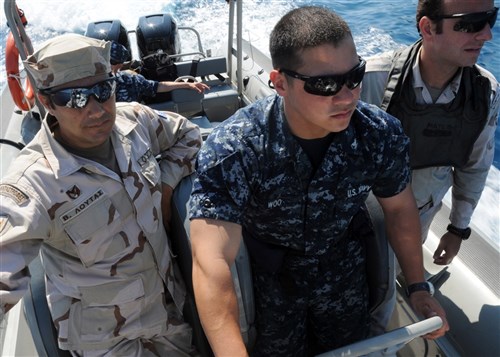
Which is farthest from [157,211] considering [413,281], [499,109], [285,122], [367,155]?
[499,109]

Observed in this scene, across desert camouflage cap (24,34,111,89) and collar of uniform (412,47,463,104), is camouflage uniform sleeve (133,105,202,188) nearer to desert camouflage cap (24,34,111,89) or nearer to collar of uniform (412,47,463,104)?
desert camouflage cap (24,34,111,89)

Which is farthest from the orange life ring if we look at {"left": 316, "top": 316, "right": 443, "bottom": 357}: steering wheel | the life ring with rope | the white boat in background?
{"left": 316, "top": 316, "right": 443, "bottom": 357}: steering wheel

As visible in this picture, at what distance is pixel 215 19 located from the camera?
752cm

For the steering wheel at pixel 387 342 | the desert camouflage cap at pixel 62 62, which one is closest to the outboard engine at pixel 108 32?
the desert camouflage cap at pixel 62 62

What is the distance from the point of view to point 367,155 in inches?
51.9

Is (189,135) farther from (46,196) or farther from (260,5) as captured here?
(260,5)

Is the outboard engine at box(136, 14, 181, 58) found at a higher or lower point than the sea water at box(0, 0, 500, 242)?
higher

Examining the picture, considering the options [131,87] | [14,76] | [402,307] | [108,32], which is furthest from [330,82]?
[108,32]

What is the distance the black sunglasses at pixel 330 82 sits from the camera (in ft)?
3.72

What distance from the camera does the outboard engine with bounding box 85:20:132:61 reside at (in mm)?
3543

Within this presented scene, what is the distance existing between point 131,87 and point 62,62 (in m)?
1.42

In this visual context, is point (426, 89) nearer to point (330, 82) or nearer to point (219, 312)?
point (330, 82)

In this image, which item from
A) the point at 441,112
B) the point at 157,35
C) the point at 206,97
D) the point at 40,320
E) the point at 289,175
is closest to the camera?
the point at 289,175

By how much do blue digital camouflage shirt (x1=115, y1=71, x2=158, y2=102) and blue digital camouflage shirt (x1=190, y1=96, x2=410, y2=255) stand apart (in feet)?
5.08
